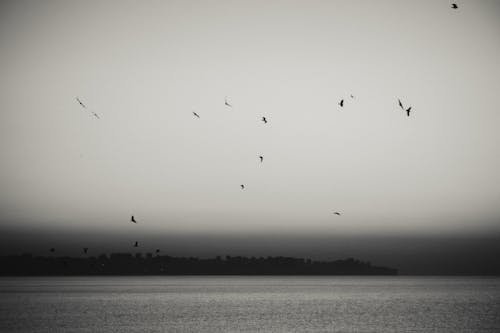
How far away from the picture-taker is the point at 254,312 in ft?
318

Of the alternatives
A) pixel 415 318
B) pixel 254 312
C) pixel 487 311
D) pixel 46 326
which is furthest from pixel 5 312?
pixel 487 311

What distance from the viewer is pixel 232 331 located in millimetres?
70500

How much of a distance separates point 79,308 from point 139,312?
15.9 m

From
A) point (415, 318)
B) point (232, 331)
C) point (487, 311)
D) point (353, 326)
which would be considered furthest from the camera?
point (487, 311)

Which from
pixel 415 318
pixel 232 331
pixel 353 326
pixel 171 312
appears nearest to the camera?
pixel 232 331

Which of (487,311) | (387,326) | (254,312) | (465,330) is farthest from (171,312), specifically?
(487,311)

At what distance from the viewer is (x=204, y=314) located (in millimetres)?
93188

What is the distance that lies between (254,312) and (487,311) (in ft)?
119

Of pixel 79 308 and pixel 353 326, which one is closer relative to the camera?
pixel 353 326

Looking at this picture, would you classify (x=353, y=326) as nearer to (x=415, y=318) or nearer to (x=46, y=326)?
(x=415, y=318)

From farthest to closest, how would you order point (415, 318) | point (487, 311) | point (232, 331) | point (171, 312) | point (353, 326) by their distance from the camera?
1. point (487, 311)
2. point (171, 312)
3. point (415, 318)
4. point (353, 326)
5. point (232, 331)

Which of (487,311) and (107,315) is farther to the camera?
(487,311)

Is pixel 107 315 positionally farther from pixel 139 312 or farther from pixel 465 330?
pixel 465 330

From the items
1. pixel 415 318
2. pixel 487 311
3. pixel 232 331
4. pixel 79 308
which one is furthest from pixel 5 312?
pixel 487 311
